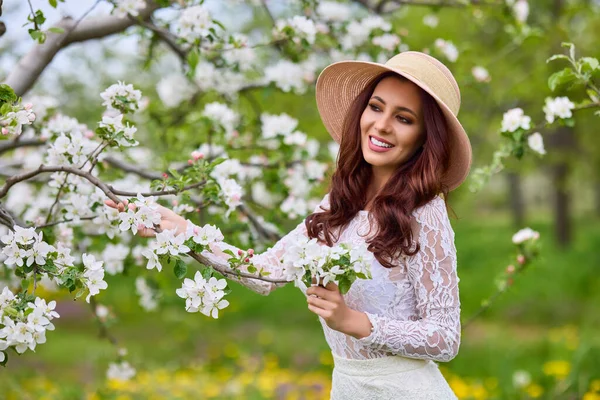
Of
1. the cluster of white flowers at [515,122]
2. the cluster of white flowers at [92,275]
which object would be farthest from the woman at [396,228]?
the cluster of white flowers at [515,122]

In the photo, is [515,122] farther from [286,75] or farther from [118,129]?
[118,129]

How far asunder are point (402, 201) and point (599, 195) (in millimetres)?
22634

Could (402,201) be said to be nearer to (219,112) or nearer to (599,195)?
(219,112)

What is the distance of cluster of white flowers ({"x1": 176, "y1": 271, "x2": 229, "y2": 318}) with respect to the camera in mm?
1587

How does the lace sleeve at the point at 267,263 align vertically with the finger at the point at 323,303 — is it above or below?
below

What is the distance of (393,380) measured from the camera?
1892mm

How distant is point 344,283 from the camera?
1.51 m

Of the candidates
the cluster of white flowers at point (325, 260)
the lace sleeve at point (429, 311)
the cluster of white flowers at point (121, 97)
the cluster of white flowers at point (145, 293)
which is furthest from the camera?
the cluster of white flowers at point (145, 293)

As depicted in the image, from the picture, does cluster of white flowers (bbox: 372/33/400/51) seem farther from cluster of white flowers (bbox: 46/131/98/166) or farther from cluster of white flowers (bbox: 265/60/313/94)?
cluster of white flowers (bbox: 46/131/98/166)

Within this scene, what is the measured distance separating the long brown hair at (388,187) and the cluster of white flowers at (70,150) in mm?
700

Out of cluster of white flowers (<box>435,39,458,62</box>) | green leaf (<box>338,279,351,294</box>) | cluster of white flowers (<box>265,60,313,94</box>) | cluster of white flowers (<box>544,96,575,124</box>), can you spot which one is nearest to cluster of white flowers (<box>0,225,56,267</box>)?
green leaf (<box>338,279,351,294</box>)

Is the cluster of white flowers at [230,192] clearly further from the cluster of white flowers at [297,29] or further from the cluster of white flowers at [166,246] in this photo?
the cluster of white flowers at [297,29]

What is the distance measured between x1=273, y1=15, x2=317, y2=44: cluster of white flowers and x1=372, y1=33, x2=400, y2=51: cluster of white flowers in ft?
1.63

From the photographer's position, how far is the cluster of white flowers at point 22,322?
1.51 meters
